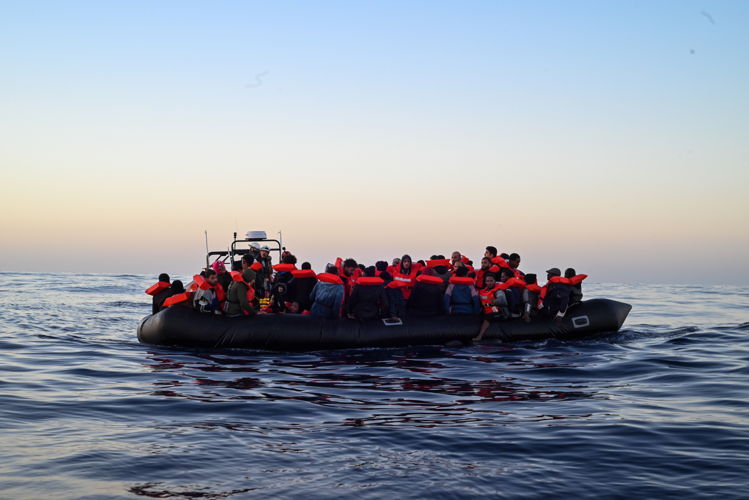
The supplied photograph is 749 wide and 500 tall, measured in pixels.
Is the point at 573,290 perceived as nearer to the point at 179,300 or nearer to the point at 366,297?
the point at 366,297

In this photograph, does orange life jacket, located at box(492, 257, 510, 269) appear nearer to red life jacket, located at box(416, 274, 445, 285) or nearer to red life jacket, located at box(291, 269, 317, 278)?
red life jacket, located at box(416, 274, 445, 285)

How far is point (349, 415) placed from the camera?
762 cm

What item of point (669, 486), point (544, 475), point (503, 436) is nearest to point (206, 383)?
point (503, 436)

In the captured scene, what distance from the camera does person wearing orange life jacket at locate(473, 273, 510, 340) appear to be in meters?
13.2

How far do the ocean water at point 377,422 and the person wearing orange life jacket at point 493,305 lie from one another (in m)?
0.54

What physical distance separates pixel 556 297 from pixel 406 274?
3.06 metres

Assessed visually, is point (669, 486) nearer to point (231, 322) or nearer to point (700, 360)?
point (700, 360)

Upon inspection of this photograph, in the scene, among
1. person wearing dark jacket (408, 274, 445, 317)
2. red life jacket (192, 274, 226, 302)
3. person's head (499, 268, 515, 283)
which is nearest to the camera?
red life jacket (192, 274, 226, 302)

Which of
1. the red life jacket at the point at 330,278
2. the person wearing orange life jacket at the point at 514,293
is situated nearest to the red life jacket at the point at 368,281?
the red life jacket at the point at 330,278

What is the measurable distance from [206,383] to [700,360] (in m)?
8.49

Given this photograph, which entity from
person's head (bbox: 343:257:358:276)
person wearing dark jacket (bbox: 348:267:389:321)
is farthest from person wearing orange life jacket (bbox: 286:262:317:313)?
person wearing dark jacket (bbox: 348:267:389:321)

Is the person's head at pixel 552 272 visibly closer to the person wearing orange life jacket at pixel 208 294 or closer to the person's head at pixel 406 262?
the person's head at pixel 406 262

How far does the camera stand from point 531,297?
1354 centimetres

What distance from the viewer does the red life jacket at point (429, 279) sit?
13.3 m
